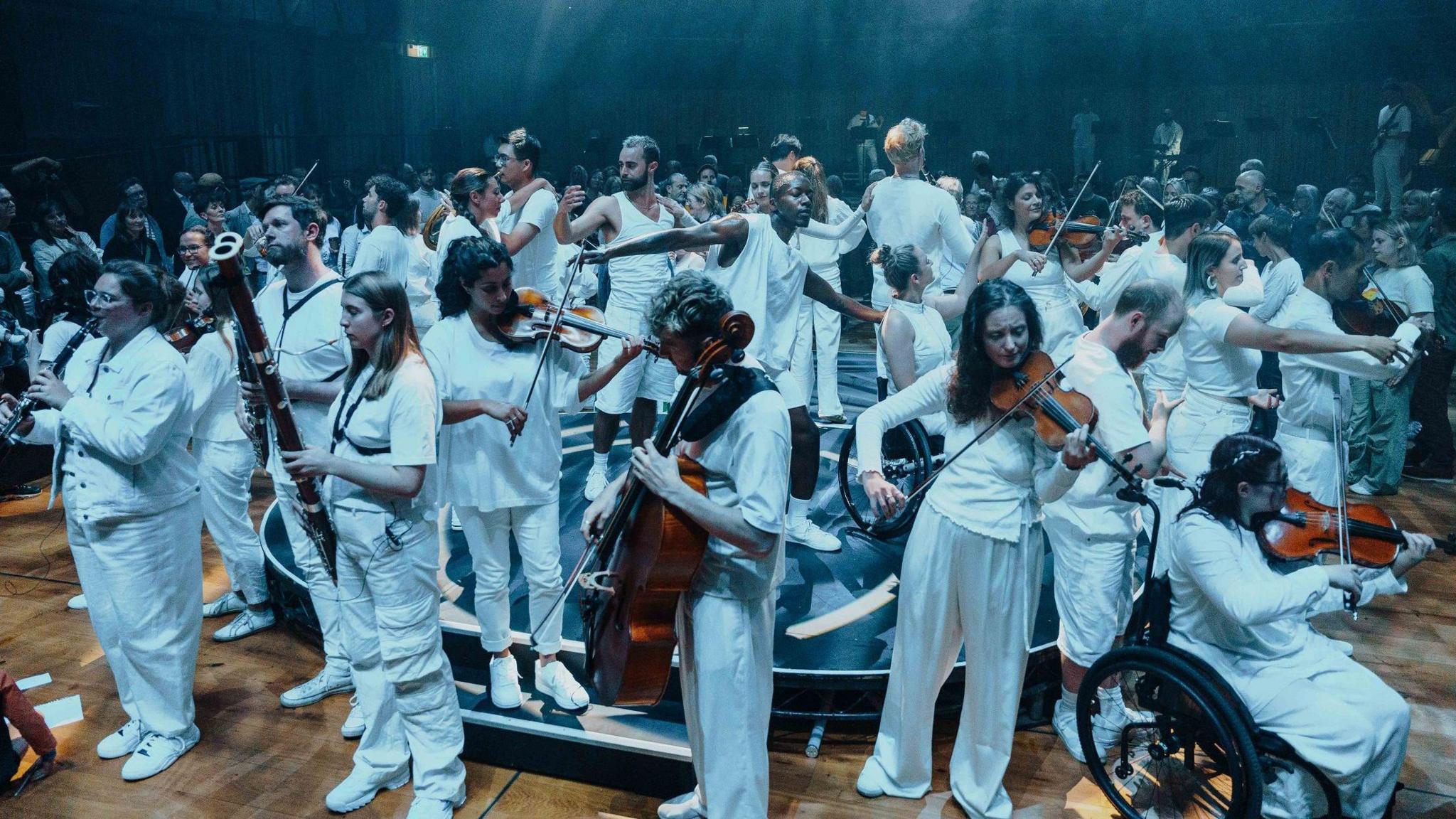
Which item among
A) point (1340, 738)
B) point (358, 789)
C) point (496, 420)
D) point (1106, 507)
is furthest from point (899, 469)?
point (358, 789)

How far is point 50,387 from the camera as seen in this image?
3436 millimetres

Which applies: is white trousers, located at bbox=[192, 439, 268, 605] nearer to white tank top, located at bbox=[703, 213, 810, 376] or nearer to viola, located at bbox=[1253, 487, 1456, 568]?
white tank top, located at bbox=[703, 213, 810, 376]

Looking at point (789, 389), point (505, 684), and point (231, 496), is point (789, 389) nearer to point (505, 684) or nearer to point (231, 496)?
point (505, 684)

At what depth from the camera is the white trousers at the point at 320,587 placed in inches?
154

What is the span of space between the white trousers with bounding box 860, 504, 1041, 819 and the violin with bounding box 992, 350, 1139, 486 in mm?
358

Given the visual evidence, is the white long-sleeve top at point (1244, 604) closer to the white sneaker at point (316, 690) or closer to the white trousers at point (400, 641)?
the white trousers at point (400, 641)

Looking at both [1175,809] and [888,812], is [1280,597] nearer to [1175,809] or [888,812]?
[1175,809]

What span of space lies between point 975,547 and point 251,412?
2499 mm

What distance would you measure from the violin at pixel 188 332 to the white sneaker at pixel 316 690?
4.58 feet

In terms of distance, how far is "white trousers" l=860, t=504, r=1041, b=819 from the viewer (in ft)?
10.3

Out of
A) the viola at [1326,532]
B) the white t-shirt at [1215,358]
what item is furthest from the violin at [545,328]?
the white t-shirt at [1215,358]

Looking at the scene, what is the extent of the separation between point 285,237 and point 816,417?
4.21 metres

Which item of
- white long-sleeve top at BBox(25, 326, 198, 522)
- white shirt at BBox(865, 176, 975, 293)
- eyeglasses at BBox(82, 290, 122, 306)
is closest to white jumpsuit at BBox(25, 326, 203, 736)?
white long-sleeve top at BBox(25, 326, 198, 522)

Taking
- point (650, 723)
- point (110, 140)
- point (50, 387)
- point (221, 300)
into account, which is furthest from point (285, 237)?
point (110, 140)
